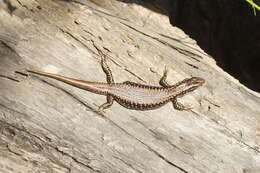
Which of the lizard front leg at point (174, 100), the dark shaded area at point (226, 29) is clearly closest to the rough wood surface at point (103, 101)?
the lizard front leg at point (174, 100)

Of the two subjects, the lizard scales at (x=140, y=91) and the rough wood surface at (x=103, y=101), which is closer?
the rough wood surface at (x=103, y=101)

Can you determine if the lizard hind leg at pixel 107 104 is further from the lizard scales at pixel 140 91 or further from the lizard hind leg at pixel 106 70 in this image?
the lizard hind leg at pixel 106 70

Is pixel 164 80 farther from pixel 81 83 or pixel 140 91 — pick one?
pixel 81 83

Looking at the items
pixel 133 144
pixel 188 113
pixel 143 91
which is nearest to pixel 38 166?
pixel 133 144

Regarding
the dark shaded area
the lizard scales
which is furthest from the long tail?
the dark shaded area

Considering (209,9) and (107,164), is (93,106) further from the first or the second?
(209,9)

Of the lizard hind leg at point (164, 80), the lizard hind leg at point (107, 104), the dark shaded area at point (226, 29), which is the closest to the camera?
the lizard hind leg at point (107, 104)
